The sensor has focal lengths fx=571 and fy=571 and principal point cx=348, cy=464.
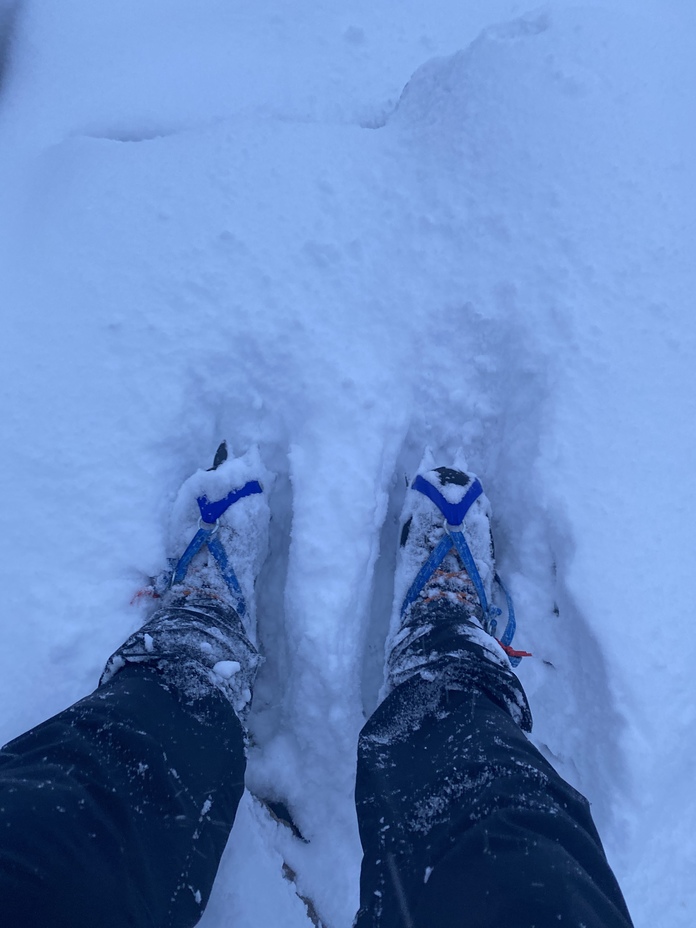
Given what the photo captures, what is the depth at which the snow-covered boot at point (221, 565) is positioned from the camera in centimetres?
130

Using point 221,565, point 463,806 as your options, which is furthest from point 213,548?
point 463,806

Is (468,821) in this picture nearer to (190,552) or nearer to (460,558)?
(460,558)

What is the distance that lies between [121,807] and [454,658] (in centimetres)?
68

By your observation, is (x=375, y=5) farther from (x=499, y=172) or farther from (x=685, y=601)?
(x=685, y=601)

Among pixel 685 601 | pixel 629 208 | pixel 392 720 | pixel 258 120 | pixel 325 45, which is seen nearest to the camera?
pixel 392 720

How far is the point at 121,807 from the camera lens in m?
0.91

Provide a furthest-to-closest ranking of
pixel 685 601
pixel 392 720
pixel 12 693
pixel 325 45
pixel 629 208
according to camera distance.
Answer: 1. pixel 325 45
2. pixel 629 208
3. pixel 685 601
4. pixel 12 693
5. pixel 392 720

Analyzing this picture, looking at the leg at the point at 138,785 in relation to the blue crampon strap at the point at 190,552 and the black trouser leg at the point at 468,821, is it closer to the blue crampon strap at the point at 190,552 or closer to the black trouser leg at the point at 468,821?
the blue crampon strap at the point at 190,552

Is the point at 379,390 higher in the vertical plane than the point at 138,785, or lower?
higher

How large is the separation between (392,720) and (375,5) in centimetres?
258

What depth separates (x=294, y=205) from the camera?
5.41 feet

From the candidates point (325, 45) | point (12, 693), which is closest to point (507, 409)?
point (12, 693)

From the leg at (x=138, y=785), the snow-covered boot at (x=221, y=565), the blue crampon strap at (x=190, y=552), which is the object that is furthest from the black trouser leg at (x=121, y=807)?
the blue crampon strap at (x=190, y=552)

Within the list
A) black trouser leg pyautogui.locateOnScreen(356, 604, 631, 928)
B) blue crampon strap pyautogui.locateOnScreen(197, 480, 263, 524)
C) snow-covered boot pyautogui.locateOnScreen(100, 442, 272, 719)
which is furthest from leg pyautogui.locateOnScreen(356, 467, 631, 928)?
blue crampon strap pyautogui.locateOnScreen(197, 480, 263, 524)
